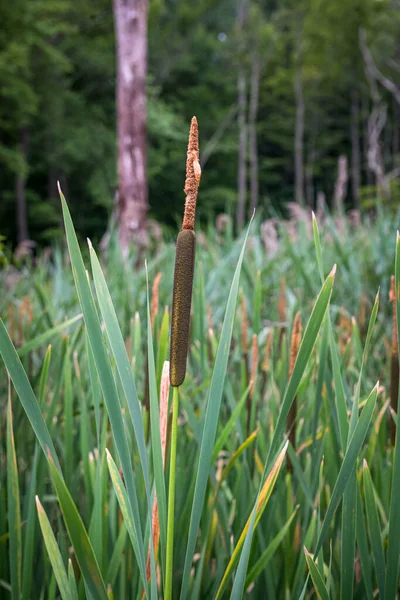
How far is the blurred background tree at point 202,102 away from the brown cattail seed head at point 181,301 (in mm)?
9039

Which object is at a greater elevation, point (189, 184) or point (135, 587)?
point (189, 184)

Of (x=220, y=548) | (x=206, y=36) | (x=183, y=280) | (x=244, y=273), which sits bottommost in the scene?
(x=220, y=548)

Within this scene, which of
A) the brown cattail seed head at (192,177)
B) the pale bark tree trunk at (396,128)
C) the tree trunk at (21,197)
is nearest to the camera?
the brown cattail seed head at (192,177)

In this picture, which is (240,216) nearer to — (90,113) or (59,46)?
(90,113)

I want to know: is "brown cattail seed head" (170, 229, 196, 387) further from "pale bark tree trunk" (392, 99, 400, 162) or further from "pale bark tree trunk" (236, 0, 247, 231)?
"pale bark tree trunk" (392, 99, 400, 162)

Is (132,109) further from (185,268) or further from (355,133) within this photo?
(355,133)

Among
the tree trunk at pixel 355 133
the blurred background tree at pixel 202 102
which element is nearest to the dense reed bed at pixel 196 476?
the blurred background tree at pixel 202 102

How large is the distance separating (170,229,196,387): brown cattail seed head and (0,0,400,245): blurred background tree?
9039 mm

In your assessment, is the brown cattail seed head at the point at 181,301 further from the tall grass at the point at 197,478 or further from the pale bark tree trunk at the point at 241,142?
the pale bark tree trunk at the point at 241,142

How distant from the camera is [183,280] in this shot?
375 millimetres

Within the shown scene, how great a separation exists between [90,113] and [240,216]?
7.48m

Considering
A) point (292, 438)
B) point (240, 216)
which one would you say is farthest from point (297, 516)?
point (240, 216)

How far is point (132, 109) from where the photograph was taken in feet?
19.6

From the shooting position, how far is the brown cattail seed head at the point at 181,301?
370 millimetres
